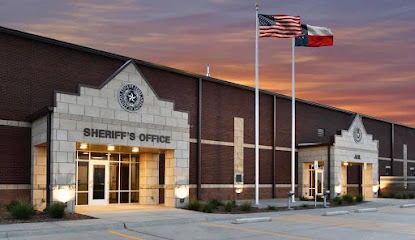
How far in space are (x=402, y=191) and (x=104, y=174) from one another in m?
33.4

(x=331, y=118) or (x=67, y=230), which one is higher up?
(x=331, y=118)

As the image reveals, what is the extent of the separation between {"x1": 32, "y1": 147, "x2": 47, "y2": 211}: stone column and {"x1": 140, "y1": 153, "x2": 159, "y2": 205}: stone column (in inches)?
260

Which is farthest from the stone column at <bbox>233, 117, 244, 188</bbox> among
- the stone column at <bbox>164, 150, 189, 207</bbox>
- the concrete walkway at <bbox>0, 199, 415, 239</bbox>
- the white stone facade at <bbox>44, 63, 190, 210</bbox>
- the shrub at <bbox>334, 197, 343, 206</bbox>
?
the concrete walkway at <bbox>0, 199, 415, 239</bbox>

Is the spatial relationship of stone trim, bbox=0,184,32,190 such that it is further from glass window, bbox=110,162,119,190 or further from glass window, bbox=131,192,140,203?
glass window, bbox=131,192,140,203

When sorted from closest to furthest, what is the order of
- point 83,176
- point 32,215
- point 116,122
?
1. point 32,215
2. point 116,122
3. point 83,176

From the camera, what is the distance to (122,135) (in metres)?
25.1

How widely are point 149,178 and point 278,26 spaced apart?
12.5 metres

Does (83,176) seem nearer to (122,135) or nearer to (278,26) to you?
(122,135)

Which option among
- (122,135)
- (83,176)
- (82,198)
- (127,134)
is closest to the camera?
(122,135)

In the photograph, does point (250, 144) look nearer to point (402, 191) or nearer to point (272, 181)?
point (272, 181)

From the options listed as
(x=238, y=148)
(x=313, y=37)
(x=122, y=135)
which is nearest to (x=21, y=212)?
(x=122, y=135)

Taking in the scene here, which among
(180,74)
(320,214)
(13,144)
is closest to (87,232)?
(13,144)

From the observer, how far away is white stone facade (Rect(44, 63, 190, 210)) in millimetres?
22531

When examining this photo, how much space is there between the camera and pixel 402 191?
49500mm
